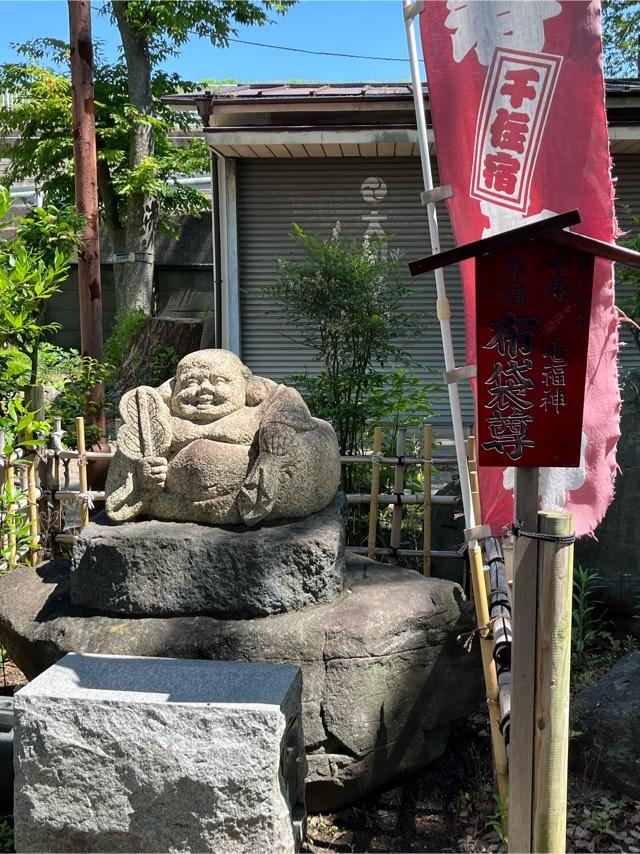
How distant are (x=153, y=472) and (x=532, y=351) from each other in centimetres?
219

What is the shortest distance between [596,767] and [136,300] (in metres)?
10.9

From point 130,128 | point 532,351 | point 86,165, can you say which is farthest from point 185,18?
point 532,351

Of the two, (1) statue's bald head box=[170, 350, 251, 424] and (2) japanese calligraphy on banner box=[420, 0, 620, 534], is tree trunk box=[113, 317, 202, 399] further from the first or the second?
(2) japanese calligraphy on banner box=[420, 0, 620, 534]

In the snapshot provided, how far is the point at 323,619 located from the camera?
353 centimetres

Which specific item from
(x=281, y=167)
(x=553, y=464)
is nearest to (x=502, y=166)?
(x=553, y=464)

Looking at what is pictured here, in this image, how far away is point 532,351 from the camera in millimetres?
2326

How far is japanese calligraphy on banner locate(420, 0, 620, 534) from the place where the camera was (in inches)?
114

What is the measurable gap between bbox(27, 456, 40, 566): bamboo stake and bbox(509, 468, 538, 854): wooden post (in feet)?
11.4

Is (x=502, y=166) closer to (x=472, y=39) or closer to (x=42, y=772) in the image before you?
(x=472, y=39)

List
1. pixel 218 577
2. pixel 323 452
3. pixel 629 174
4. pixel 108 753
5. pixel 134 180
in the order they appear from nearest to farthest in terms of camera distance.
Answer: pixel 108 753 < pixel 218 577 < pixel 323 452 < pixel 629 174 < pixel 134 180

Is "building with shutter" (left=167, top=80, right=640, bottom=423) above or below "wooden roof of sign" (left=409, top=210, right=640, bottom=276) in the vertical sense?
above

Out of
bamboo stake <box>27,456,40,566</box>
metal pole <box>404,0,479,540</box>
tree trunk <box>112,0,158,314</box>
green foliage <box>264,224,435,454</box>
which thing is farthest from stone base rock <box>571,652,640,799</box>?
tree trunk <box>112,0,158,314</box>

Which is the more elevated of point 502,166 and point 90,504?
point 502,166

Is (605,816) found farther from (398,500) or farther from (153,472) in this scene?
(153,472)
